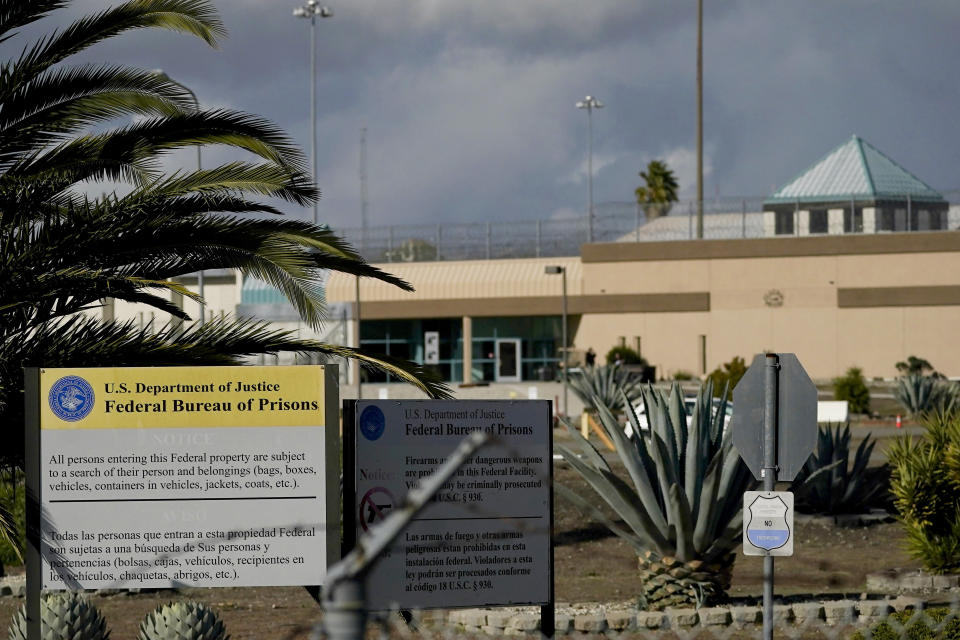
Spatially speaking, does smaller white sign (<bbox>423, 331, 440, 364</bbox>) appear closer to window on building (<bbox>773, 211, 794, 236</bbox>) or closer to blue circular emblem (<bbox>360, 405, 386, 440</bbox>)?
window on building (<bbox>773, 211, 794, 236</bbox>)

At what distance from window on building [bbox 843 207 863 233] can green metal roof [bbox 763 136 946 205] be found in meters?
1.67

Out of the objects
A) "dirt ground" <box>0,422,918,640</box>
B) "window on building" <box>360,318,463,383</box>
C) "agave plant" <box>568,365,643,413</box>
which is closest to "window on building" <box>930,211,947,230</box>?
"window on building" <box>360,318,463,383</box>

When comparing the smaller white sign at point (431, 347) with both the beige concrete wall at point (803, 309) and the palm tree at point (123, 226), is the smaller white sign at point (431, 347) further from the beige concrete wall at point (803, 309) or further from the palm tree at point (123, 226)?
the palm tree at point (123, 226)

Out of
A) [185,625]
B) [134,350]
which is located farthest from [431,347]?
[185,625]

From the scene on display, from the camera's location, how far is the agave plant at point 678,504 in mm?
11539

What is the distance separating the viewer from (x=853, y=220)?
184ft

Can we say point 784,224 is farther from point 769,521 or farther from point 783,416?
point 769,521

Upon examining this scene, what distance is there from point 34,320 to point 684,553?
235 inches

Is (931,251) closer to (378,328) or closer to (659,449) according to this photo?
(378,328)

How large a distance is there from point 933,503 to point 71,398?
9392mm

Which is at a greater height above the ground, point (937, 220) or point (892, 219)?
point (892, 219)

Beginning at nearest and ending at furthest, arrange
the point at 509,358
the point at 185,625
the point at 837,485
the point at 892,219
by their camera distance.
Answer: the point at 185,625, the point at 837,485, the point at 892,219, the point at 509,358

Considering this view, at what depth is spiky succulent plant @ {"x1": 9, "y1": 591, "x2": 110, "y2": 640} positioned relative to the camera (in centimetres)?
793

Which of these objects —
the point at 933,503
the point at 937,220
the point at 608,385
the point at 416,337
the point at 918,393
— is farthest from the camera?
the point at 416,337
